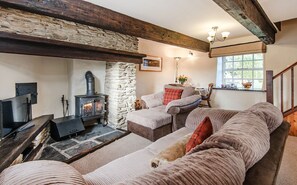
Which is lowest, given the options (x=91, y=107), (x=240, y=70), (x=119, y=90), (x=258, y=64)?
(x=91, y=107)

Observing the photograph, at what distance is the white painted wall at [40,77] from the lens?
8.90ft

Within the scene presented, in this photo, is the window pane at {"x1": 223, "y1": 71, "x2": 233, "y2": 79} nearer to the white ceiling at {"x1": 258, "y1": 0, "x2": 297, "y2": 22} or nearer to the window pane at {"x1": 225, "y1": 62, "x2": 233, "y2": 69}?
the window pane at {"x1": 225, "y1": 62, "x2": 233, "y2": 69}

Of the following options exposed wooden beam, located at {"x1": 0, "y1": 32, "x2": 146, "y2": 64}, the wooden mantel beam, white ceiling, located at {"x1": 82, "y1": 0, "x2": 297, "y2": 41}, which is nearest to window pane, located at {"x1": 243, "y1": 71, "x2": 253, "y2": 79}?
the wooden mantel beam

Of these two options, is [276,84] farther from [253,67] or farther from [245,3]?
[245,3]

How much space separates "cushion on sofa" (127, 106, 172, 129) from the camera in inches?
115

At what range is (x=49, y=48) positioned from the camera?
95.7 inches

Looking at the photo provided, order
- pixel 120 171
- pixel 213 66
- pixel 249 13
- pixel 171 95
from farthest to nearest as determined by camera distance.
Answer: pixel 213 66 < pixel 171 95 < pixel 249 13 < pixel 120 171

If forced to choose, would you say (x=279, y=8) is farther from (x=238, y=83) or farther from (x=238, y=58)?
(x=238, y=83)

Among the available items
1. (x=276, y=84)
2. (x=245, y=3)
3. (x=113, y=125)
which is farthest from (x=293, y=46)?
(x=113, y=125)

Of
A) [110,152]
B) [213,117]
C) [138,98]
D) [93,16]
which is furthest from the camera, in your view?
[138,98]

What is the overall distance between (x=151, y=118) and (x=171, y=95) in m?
1.01

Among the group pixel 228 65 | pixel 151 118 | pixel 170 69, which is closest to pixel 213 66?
pixel 228 65

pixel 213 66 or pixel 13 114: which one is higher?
pixel 213 66

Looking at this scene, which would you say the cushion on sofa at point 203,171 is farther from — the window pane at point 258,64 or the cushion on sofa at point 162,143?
the window pane at point 258,64
